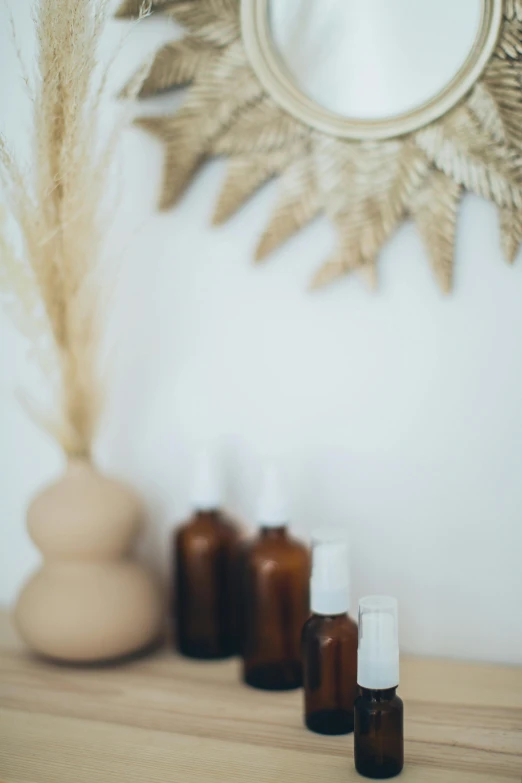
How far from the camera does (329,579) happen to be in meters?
0.61

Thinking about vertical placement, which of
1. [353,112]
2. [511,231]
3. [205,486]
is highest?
[353,112]

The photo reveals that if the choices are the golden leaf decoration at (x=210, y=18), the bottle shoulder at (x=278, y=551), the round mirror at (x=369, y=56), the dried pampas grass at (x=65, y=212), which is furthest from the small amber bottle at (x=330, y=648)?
the golden leaf decoration at (x=210, y=18)

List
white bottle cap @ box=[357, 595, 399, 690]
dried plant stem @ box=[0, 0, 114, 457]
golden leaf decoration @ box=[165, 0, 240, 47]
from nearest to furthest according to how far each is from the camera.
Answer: white bottle cap @ box=[357, 595, 399, 690], dried plant stem @ box=[0, 0, 114, 457], golden leaf decoration @ box=[165, 0, 240, 47]

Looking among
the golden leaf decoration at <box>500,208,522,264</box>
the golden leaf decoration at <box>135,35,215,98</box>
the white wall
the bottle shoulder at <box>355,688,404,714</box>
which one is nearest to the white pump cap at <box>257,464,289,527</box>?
the white wall

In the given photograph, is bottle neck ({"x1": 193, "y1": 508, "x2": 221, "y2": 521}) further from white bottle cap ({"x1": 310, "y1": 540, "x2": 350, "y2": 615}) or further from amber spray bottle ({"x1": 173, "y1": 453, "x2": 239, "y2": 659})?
white bottle cap ({"x1": 310, "y1": 540, "x2": 350, "y2": 615})

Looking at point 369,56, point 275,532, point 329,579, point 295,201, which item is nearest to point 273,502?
point 275,532

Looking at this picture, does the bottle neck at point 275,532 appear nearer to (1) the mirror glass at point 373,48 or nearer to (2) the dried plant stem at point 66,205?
(2) the dried plant stem at point 66,205

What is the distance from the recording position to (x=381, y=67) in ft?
2.45

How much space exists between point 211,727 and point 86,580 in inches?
8.6

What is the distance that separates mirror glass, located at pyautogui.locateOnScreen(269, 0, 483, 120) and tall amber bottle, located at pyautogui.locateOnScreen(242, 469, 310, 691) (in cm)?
41

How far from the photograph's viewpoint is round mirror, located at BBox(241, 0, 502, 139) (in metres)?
0.72

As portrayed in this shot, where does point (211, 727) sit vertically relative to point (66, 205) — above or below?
below

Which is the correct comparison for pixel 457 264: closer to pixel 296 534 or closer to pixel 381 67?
pixel 381 67

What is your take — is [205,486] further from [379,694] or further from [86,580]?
[379,694]
